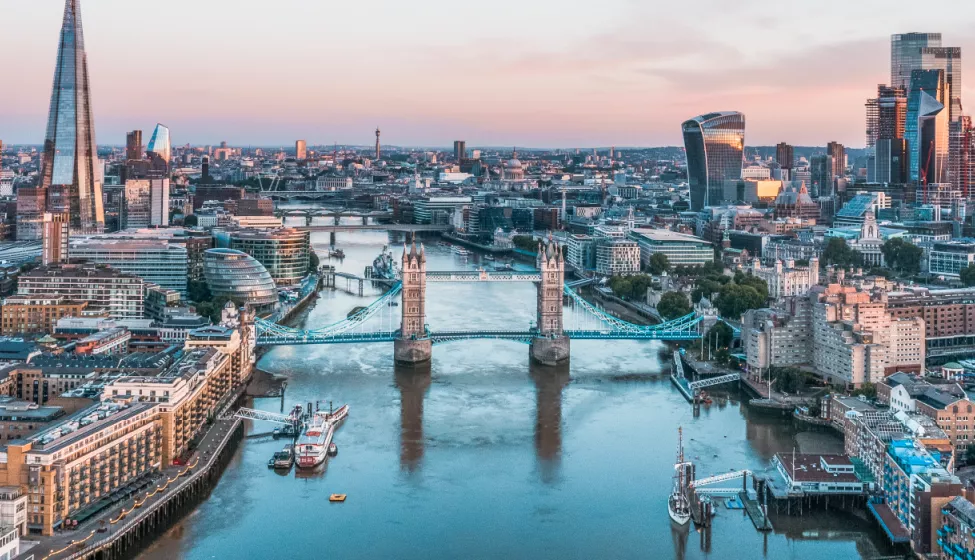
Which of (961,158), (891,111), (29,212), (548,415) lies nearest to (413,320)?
(548,415)

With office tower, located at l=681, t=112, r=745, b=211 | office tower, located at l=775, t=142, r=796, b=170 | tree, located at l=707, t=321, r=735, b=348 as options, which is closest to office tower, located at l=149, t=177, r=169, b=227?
office tower, located at l=681, t=112, r=745, b=211

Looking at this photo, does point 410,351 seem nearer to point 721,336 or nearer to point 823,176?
point 721,336

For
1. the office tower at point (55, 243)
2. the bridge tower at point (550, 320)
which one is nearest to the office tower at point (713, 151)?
the bridge tower at point (550, 320)

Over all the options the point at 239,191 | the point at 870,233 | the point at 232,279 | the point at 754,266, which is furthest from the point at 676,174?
the point at 232,279

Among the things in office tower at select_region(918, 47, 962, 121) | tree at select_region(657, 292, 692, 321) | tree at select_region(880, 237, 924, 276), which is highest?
office tower at select_region(918, 47, 962, 121)

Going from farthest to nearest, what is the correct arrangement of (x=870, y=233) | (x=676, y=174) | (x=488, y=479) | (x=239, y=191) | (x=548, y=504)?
(x=676, y=174)
(x=239, y=191)
(x=870, y=233)
(x=488, y=479)
(x=548, y=504)

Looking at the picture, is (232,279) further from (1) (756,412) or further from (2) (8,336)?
(1) (756,412)

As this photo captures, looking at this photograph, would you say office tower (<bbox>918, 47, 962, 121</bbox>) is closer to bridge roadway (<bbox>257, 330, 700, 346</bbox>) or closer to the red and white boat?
bridge roadway (<bbox>257, 330, 700, 346</bbox>)
